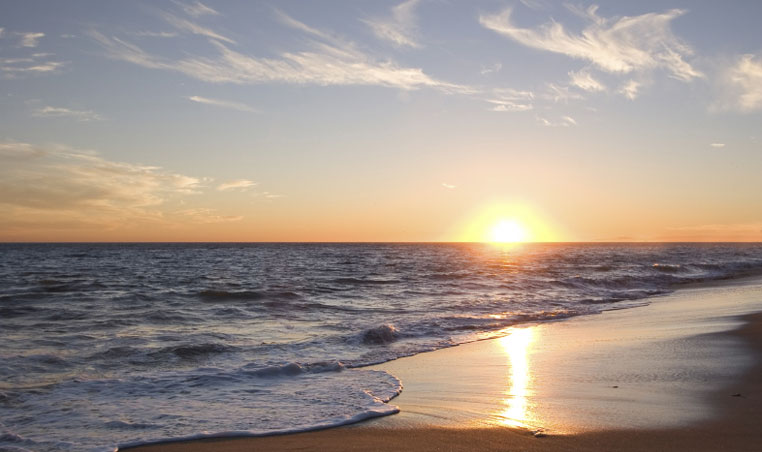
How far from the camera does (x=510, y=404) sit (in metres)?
6.61

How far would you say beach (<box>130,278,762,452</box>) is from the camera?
5.26m

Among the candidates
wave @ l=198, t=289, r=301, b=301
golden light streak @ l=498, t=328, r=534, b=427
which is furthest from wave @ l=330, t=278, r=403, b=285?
golden light streak @ l=498, t=328, r=534, b=427

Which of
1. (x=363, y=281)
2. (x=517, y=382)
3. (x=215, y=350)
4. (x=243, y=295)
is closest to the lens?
(x=517, y=382)

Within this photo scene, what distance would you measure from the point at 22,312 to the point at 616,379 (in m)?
16.5

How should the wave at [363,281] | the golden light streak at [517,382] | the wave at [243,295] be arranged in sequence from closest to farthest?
1. the golden light streak at [517,382]
2. the wave at [243,295]
3. the wave at [363,281]

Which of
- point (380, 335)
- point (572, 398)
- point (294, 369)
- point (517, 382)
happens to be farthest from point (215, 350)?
point (572, 398)

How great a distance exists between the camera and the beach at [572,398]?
17.3ft

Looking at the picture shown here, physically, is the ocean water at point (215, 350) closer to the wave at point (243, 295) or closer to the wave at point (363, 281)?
the wave at point (243, 295)

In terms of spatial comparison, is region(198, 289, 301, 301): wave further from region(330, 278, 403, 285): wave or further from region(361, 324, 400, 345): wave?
region(361, 324, 400, 345): wave

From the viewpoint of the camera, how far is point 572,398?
6.74 meters

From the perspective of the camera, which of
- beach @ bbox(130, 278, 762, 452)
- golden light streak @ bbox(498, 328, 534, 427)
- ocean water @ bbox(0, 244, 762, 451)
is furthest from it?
ocean water @ bbox(0, 244, 762, 451)

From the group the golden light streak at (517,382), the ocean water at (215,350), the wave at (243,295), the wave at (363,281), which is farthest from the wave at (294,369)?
the wave at (363,281)

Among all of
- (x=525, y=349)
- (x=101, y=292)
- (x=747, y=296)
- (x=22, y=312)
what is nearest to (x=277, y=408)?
(x=525, y=349)

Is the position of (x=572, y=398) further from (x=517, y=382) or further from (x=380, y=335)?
(x=380, y=335)
